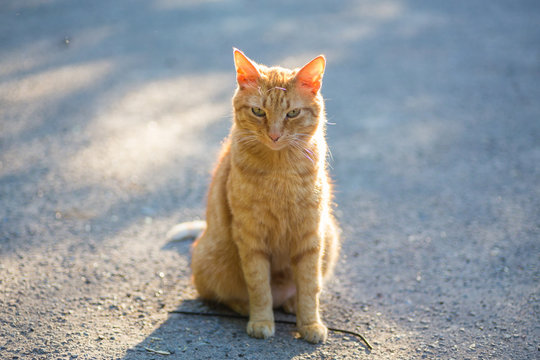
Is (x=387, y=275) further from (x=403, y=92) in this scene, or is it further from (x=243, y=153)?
(x=403, y=92)

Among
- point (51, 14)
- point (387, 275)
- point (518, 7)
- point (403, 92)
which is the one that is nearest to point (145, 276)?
point (387, 275)

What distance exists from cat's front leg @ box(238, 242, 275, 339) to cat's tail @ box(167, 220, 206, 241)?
1.04 metres

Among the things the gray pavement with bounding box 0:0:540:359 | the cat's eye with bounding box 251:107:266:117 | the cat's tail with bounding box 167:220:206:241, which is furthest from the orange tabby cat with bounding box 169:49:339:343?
the cat's tail with bounding box 167:220:206:241

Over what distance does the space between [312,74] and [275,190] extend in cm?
60

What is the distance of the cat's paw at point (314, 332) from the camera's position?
107 inches

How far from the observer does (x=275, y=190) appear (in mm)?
2645

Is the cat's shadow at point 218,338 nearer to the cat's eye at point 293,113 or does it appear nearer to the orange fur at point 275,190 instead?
the orange fur at point 275,190

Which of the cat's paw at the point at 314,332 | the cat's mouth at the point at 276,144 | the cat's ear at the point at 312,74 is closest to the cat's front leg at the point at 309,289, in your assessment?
the cat's paw at the point at 314,332

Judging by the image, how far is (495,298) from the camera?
3.16 metres

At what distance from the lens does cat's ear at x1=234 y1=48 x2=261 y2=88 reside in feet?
8.61

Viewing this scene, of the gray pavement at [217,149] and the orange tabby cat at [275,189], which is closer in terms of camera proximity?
the orange tabby cat at [275,189]

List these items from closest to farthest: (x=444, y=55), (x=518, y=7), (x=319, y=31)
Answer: (x=444, y=55) < (x=319, y=31) < (x=518, y=7)

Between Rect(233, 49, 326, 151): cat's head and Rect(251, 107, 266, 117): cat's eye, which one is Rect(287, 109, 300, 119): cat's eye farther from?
Rect(251, 107, 266, 117): cat's eye

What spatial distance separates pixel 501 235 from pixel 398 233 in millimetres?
712
